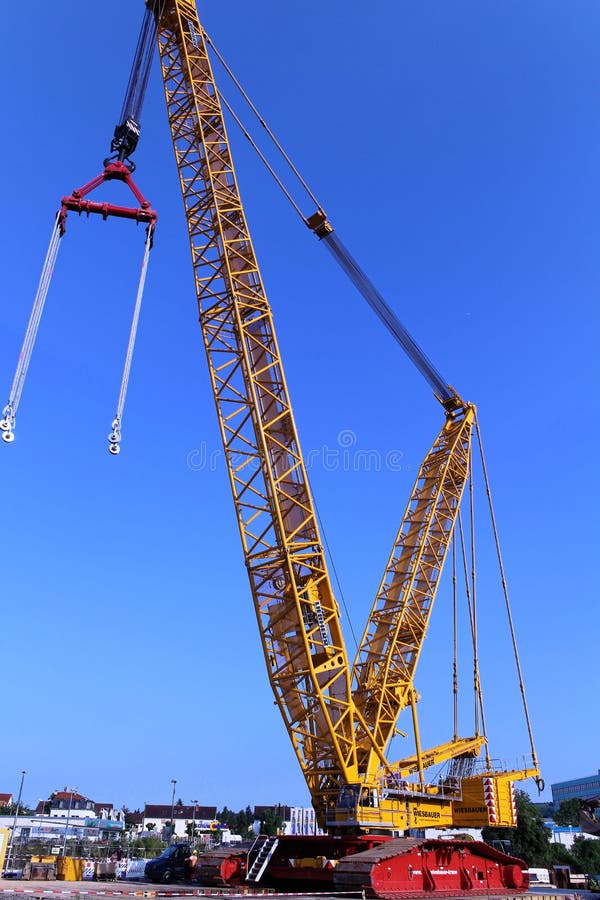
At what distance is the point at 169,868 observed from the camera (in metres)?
21.0

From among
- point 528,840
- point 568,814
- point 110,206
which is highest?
point 110,206

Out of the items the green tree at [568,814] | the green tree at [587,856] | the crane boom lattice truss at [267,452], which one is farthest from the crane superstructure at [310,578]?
the green tree at [568,814]

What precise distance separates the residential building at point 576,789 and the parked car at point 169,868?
15037cm

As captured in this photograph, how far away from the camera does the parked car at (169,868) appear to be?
68.8 ft

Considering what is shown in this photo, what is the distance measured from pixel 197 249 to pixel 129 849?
33649 millimetres

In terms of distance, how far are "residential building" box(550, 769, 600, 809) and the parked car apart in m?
150

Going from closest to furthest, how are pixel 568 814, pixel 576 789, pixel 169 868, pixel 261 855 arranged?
pixel 261 855 → pixel 169 868 → pixel 568 814 → pixel 576 789

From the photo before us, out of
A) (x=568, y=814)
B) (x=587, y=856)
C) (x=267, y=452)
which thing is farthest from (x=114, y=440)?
(x=568, y=814)

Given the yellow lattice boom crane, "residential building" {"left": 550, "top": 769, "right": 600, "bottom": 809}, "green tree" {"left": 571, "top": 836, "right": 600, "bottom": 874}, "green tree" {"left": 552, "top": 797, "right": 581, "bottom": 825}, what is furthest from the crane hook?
"residential building" {"left": 550, "top": 769, "right": 600, "bottom": 809}

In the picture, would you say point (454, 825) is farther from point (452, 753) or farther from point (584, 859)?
point (584, 859)

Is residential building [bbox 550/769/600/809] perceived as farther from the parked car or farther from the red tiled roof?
the parked car

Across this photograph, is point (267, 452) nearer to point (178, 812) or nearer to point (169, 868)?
point (169, 868)

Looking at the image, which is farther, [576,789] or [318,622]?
[576,789]

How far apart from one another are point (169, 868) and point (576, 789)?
6736 inches
